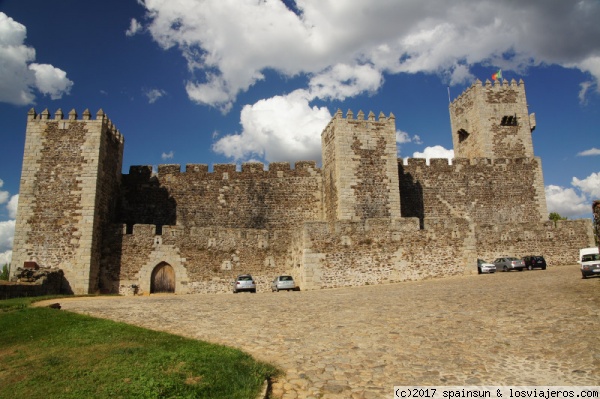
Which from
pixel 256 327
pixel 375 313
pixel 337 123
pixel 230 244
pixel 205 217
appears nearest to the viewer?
pixel 256 327

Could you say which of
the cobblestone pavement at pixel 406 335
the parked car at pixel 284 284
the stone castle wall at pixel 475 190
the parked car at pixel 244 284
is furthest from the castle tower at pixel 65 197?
the stone castle wall at pixel 475 190

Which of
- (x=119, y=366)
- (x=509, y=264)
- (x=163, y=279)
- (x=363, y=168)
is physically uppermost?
(x=363, y=168)

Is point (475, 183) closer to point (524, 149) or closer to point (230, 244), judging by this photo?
point (524, 149)

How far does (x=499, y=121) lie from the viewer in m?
34.9

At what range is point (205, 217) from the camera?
90.8ft

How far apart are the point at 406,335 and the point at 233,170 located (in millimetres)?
22031

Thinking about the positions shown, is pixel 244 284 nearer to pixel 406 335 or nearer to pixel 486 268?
pixel 486 268

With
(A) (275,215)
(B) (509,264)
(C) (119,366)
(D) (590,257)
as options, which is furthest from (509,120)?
(C) (119,366)

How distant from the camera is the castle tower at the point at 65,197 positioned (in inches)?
829

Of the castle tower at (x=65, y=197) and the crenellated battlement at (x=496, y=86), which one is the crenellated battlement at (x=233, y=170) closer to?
the castle tower at (x=65, y=197)

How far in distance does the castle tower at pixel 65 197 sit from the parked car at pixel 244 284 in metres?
7.28

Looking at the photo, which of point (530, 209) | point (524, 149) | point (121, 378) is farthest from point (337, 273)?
point (524, 149)

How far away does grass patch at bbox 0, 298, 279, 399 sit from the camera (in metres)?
5.61

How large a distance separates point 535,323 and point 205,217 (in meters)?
22.0
